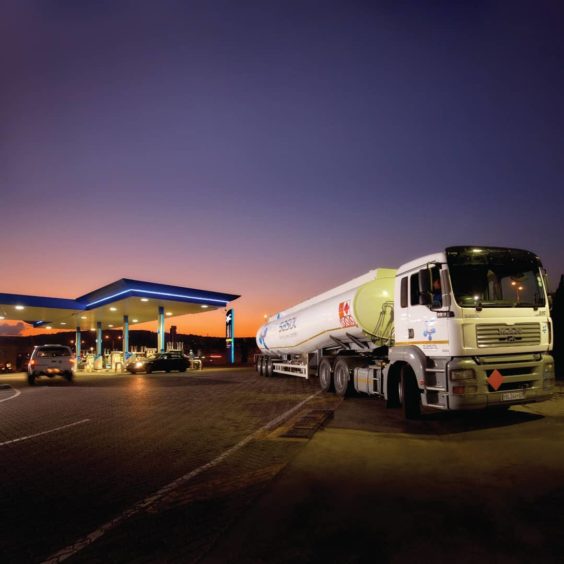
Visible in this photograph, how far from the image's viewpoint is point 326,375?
52.9ft

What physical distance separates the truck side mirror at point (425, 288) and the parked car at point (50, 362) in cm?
1886

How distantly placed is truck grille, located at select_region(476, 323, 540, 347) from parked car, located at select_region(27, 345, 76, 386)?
19.8m

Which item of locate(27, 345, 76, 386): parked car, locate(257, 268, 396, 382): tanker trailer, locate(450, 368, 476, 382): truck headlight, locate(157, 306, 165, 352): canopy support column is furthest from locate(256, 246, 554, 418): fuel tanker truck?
locate(157, 306, 165, 352): canopy support column

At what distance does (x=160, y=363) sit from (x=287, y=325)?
14.6m

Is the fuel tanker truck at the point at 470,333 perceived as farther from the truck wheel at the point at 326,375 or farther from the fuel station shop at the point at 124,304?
the fuel station shop at the point at 124,304

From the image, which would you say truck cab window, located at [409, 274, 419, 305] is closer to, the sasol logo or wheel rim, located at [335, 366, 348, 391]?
wheel rim, located at [335, 366, 348, 391]

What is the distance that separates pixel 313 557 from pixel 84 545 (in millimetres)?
1891

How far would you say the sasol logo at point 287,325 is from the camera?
2003cm

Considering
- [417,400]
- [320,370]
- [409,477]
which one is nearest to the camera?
[409,477]

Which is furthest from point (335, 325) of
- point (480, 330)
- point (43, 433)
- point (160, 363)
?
point (160, 363)

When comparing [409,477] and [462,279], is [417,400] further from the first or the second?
[409,477]

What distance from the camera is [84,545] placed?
400 cm

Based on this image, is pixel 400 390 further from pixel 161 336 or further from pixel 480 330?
pixel 161 336

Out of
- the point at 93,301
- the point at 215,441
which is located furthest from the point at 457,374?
the point at 93,301
